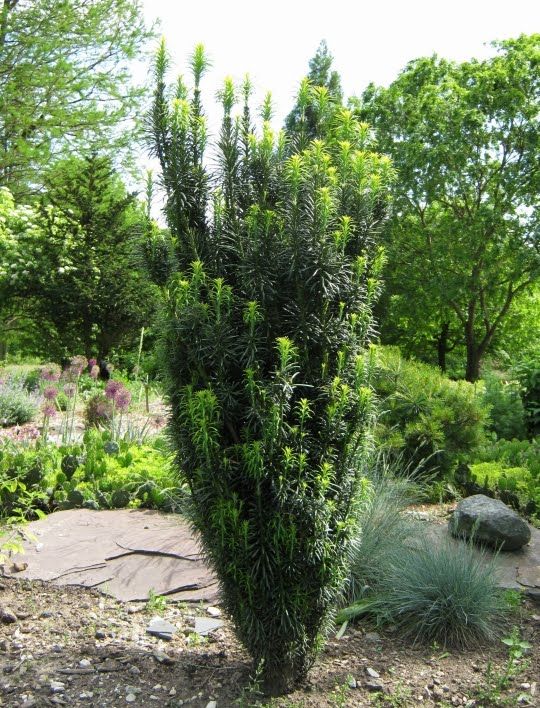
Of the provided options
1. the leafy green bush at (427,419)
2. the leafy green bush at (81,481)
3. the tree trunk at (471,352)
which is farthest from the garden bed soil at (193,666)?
the tree trunk at (471,352)

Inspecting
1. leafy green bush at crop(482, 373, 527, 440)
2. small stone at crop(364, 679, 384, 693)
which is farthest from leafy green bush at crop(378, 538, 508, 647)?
leafy green bush at crop(482, 373, 527, 440)

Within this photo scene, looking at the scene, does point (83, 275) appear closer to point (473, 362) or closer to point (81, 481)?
point (473, 362)

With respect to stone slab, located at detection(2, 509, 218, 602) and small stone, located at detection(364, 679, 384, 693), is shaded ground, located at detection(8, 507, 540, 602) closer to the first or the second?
stone slab, located at detection(2, 509, 218, 602)

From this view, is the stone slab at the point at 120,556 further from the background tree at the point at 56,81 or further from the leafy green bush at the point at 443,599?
the background tree at the point at 56,81

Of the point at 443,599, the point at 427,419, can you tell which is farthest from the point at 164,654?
the point at 427,419

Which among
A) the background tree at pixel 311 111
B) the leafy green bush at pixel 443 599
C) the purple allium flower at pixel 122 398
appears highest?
the background tree at pixel 311 111

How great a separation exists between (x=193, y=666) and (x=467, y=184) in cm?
1467

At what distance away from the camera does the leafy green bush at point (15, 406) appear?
927 centimetres

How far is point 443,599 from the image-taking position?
3.47 metres

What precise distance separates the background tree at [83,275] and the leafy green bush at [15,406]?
4751 millimetres

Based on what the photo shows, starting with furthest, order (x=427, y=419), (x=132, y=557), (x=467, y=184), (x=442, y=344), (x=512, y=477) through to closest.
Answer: (x=442, y=344), (x=467, y=184), (x=427, y=419), (x=512, y=477), (x=132, y=557)

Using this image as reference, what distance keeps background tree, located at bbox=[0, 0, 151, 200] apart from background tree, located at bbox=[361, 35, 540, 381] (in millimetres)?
8073

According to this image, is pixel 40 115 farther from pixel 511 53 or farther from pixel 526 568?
pixel 526 568

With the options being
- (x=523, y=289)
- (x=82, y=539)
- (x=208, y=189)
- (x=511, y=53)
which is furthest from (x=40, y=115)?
(x=208, y=189)
